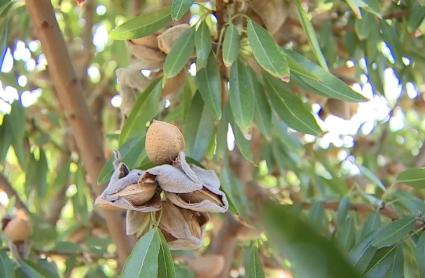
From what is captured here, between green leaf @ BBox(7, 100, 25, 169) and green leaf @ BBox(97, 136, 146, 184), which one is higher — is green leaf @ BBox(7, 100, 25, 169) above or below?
below

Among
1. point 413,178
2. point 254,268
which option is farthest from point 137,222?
point 413,178

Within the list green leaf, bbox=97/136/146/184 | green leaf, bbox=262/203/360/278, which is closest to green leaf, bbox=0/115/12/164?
green leaf, bbox=97/136/146/184

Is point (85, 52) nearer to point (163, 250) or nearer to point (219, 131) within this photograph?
point (219, 131)

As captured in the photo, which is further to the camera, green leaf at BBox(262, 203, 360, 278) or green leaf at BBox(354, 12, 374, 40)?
green leaf at BBox(354, 12, 374, 40)

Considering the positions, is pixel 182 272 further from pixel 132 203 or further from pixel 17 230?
pixel 132 203

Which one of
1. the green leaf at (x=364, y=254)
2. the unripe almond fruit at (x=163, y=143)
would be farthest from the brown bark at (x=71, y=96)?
the green leaf at (x=364, y=254)

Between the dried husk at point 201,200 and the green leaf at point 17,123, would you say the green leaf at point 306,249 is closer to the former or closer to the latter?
the dried husk at point 201,200

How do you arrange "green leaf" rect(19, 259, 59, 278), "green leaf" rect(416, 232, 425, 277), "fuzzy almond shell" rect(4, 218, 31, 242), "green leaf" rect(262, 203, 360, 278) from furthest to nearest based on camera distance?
"fuzzy almond shell" rect(4, 218, 31, 242)
"green leaf" rect(19, 259, 59, 278)
"green leaf" rect(416, 232, 425, 277)
"green leaf" rect(262, 203, 360, 278)

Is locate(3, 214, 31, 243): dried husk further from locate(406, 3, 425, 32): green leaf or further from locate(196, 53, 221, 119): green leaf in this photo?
locate(406, 3, 425, 32): green leaf
